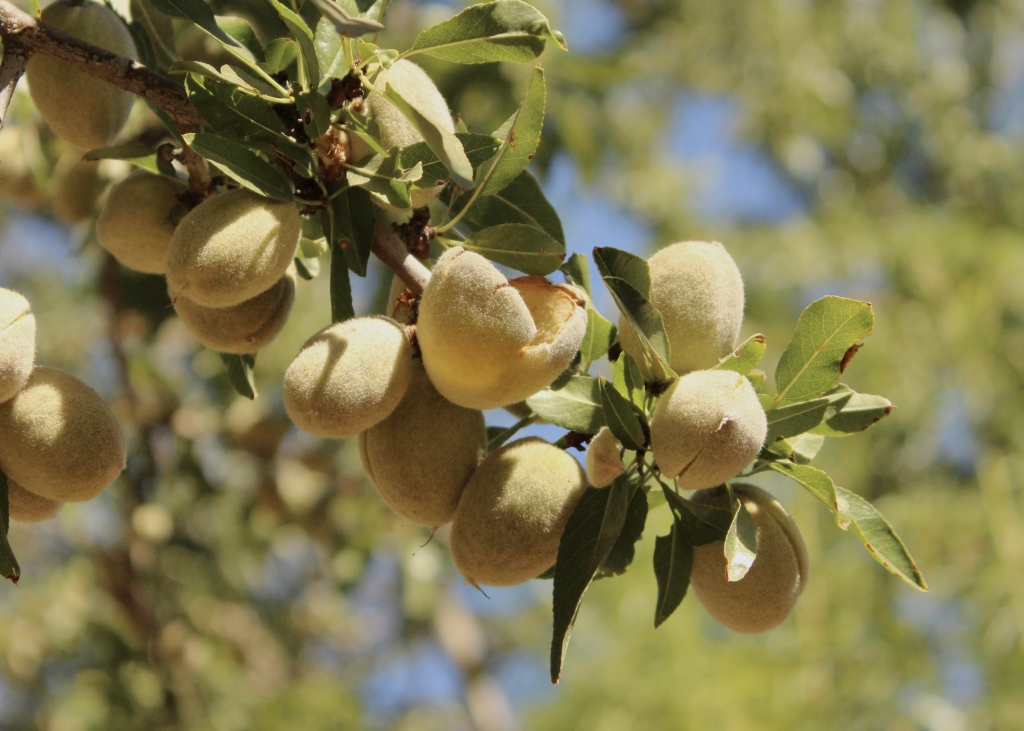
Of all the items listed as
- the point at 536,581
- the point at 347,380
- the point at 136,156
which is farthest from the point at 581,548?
the point at 536,581

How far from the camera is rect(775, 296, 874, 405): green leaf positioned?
1021mm

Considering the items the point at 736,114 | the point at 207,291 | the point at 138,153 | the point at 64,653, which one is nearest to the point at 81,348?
the point at 64,653

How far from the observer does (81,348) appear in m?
3.62

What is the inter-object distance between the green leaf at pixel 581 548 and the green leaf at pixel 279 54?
61 cm

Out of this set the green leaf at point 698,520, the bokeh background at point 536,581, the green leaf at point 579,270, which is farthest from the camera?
the bokeh background at point 536,581

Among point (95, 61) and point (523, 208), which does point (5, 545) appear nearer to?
point (95, 61)

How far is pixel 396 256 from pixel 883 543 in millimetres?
629

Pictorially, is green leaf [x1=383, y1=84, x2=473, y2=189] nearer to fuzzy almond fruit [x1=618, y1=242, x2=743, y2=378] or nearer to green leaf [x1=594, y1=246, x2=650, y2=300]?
green leaf [x1=594, y1=246, x2=650, y2=300]

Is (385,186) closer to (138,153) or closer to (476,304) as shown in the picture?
(476,304)

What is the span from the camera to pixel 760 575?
40.9 inches

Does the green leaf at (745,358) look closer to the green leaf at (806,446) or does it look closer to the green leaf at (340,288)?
the green leaf at (806,446)

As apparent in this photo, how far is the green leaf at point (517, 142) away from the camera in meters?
0.99

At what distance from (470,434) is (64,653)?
8.81 feet

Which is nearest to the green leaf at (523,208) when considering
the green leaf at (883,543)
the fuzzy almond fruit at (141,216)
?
the fuzzy almond fruit at (141,216)
